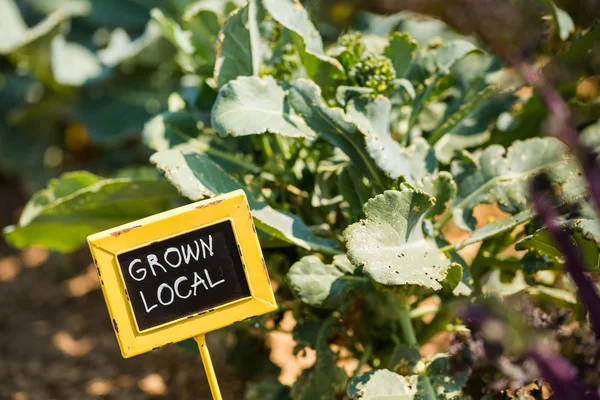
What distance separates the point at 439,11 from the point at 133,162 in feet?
3.77

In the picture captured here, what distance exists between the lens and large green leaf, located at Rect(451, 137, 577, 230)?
109cm

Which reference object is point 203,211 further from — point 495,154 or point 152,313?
point 495,154

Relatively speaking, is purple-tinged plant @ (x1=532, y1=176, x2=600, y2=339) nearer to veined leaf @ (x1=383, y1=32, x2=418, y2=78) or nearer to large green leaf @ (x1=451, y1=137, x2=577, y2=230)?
large green leaf @ (x1=451, y1=137, x2=577, y2=230)

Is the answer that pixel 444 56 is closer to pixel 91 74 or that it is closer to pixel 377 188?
pixel 377 188

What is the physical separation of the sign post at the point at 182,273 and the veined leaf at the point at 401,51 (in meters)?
0.42

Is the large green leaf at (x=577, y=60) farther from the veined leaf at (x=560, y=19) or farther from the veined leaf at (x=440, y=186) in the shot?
the veined leaf at (x=440, y=186)

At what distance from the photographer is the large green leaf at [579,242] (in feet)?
2.81

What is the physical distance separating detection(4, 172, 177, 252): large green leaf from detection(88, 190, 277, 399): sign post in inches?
13.7

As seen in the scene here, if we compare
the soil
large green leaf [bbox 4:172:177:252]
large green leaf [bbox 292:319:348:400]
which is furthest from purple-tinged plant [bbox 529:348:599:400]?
the soil

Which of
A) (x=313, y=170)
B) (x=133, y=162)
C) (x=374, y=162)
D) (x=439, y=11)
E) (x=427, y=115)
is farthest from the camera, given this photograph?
(x=133, y=162)

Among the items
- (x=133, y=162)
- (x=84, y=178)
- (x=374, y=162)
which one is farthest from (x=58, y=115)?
(x=374, y=162)

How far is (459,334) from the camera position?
1.12m

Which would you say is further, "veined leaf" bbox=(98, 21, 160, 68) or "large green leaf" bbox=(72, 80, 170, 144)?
"large green leaf" bbox=(72, 80, 170, 144)

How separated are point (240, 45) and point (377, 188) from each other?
36 centimetres
